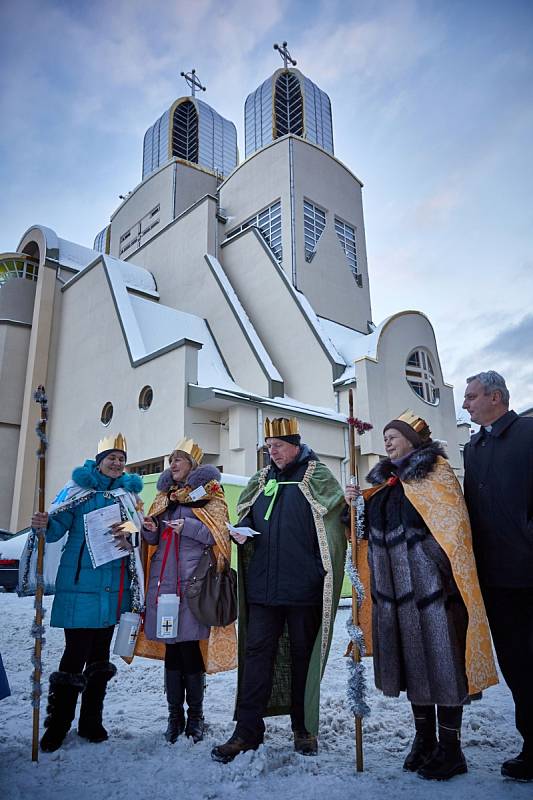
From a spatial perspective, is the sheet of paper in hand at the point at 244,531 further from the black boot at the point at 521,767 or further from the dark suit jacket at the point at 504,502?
the black boot at the point at 521,767

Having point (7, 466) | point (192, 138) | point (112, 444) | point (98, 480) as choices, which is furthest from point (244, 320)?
point (192, 138)

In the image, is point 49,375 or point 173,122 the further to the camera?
point 173,122

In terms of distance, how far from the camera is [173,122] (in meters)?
33.4

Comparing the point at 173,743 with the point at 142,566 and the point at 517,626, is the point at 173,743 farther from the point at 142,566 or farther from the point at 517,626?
the point at 517,626

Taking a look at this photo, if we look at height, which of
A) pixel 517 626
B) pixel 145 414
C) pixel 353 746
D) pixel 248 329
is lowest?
pixel 353 746

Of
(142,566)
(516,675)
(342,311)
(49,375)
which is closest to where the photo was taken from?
(516,675)

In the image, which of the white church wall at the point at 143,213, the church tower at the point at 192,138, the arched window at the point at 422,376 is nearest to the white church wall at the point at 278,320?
the arched window at the point at 422,376

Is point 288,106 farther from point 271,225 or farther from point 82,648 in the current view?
point 82,648

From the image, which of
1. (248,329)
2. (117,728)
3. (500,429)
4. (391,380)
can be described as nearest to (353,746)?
(117,728)

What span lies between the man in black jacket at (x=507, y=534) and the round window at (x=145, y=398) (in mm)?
11557

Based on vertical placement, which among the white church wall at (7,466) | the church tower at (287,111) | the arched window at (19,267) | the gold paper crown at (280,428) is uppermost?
the church tower at (287,111)

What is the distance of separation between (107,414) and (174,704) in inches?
500

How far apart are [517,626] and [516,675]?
260 millimetres

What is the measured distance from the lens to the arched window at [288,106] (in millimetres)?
28438
